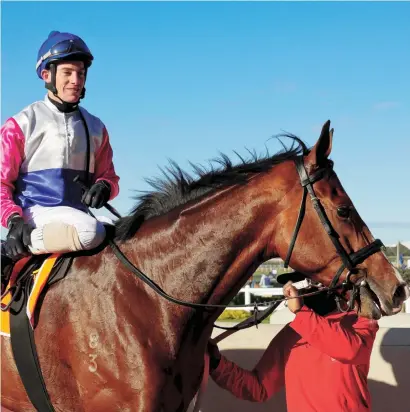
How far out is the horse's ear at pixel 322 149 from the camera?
3.40 m

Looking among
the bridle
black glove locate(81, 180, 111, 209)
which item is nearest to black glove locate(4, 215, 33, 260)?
black glove locate(81, 180, 111, 209)

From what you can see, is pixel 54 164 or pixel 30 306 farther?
pixel 54 164

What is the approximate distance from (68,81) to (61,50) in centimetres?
17

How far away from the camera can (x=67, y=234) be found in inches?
137

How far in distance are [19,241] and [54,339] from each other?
54 centimetres

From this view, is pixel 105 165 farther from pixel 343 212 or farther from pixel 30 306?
pixel 343 212

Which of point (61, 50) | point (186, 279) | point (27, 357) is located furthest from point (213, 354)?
point (61, 50)

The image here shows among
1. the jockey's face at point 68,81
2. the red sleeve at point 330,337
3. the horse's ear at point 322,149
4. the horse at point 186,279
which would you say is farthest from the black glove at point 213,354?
the jockey's face at point 68,81

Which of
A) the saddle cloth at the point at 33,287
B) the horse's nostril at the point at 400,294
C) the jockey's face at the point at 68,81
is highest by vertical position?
the jockey's face at the point at 68,81

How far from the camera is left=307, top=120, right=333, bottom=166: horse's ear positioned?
3.40 metres

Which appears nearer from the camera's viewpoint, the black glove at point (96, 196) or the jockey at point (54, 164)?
the jockey at point (54, 164)

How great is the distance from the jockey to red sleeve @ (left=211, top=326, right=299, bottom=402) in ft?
4.47

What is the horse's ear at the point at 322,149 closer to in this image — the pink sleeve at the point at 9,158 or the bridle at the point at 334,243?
the bridle at the point at 334,243

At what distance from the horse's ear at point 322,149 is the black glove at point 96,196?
3.78ft
